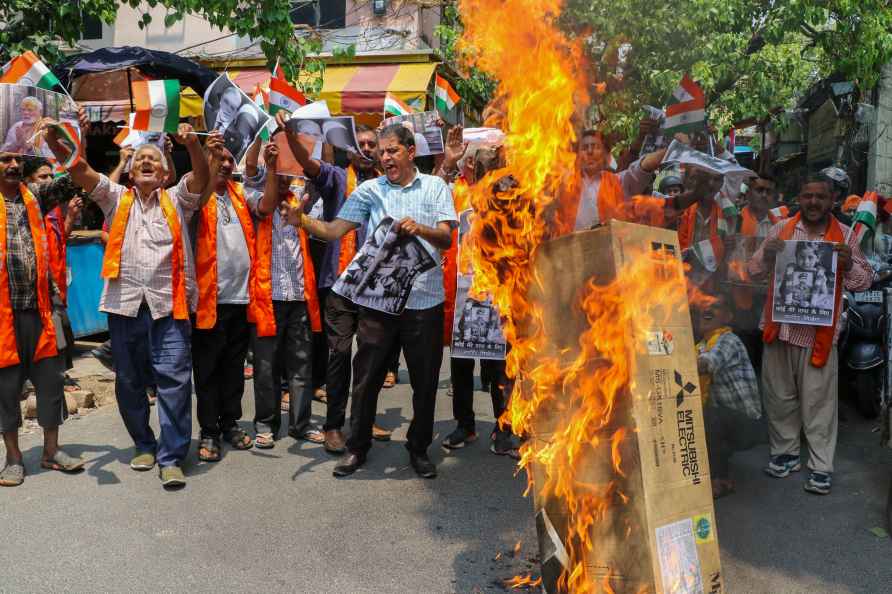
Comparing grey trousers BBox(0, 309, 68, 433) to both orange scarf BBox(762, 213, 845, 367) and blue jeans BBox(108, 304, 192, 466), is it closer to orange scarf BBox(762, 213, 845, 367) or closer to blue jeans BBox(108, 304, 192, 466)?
blue jeans BBox(108, 304, 192, 466)

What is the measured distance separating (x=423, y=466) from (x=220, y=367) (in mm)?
1691

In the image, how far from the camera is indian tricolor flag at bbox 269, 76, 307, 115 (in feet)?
18.7

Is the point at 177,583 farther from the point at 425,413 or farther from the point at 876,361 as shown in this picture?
the point at 876,361

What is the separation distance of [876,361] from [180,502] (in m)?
5.54

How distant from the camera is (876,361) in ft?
22.2

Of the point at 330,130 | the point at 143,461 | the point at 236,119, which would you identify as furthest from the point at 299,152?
the point at 143,461

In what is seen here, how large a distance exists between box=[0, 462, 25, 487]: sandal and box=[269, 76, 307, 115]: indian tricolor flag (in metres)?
2.87

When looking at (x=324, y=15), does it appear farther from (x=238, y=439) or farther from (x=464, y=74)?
(x=238, y=439)

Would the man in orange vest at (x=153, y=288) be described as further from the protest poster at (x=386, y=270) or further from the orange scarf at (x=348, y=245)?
the orange scarf at (x=348, y=245)

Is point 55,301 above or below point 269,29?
below

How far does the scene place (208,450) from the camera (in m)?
5.60

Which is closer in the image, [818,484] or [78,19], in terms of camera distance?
[818,484]

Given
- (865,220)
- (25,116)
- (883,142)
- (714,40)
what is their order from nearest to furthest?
1. (25,116)
2. (865,220)
3. (883,142)
4. (714,40)

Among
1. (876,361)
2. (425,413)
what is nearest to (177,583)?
(425,413)
